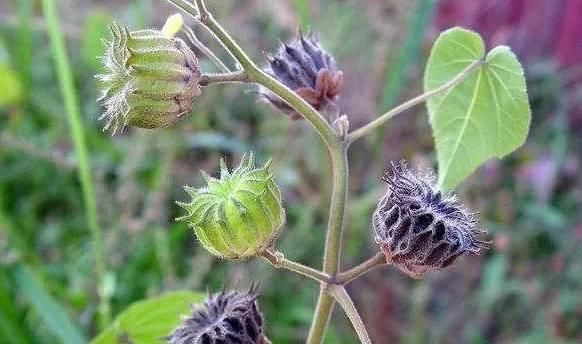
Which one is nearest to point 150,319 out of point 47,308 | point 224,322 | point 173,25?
point 224,322

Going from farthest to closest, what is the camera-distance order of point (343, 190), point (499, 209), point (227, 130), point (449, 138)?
point (227, 130) → point (499, 209) → point (449, 138) → point (343, 190)

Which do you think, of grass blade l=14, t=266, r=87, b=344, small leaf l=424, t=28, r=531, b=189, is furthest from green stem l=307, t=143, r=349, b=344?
grass blade l=14, t=266, r=87, b=344

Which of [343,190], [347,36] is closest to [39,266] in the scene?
[347,36]

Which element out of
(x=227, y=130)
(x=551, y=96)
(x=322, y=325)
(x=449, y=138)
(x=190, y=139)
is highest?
(x=551, y=96)

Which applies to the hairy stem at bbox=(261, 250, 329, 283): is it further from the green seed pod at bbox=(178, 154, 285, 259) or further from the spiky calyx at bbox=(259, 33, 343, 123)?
the spiky calyx at bbox=(259, 33, 343, 123)

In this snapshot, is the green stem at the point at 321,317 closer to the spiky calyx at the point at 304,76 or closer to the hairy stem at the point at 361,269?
the hairy stem at the point at 361,269

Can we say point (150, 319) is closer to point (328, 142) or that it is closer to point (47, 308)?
point (328, 142)

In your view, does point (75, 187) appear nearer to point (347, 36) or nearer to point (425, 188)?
point (347, 36)
